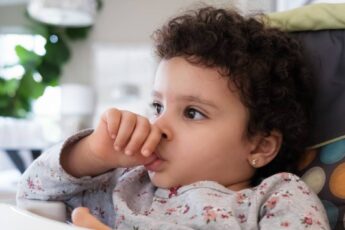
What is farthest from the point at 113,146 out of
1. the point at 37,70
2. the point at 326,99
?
the point at 37,70

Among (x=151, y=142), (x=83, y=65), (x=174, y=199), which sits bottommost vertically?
(x=83, y=65)

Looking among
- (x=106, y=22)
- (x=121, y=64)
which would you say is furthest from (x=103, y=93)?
(x=106, y=22)

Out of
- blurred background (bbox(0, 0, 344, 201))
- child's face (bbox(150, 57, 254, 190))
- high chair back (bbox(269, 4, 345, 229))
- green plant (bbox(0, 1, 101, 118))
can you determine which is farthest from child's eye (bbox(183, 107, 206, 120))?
green plant (bbox(0, 1, 101, 118))

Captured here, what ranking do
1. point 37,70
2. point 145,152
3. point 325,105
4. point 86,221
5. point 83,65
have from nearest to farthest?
point 86,221 < point 145,152 < point 325,105 < point 37,70 < point 83,65

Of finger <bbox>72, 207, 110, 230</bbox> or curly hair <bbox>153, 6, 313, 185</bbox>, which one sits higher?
curly hair <bbox>153, 6, 313, 185</bbox>

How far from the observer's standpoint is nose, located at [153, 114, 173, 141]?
0.71 metres

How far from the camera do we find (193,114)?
72 centimetres

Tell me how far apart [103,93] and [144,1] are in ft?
3.28

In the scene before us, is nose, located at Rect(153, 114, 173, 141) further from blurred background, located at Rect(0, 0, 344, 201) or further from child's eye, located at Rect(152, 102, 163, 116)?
blurred background, located at Rect(0, 0, 344, 201)

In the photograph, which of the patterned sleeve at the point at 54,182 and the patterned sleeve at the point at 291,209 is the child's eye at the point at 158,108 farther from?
the patterned sleeve at the point at 291,209

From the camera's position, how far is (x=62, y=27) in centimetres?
459

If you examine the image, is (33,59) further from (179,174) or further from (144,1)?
(179,174)

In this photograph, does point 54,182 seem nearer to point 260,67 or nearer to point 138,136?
point 138,136

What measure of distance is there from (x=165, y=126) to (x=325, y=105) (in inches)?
10.9
